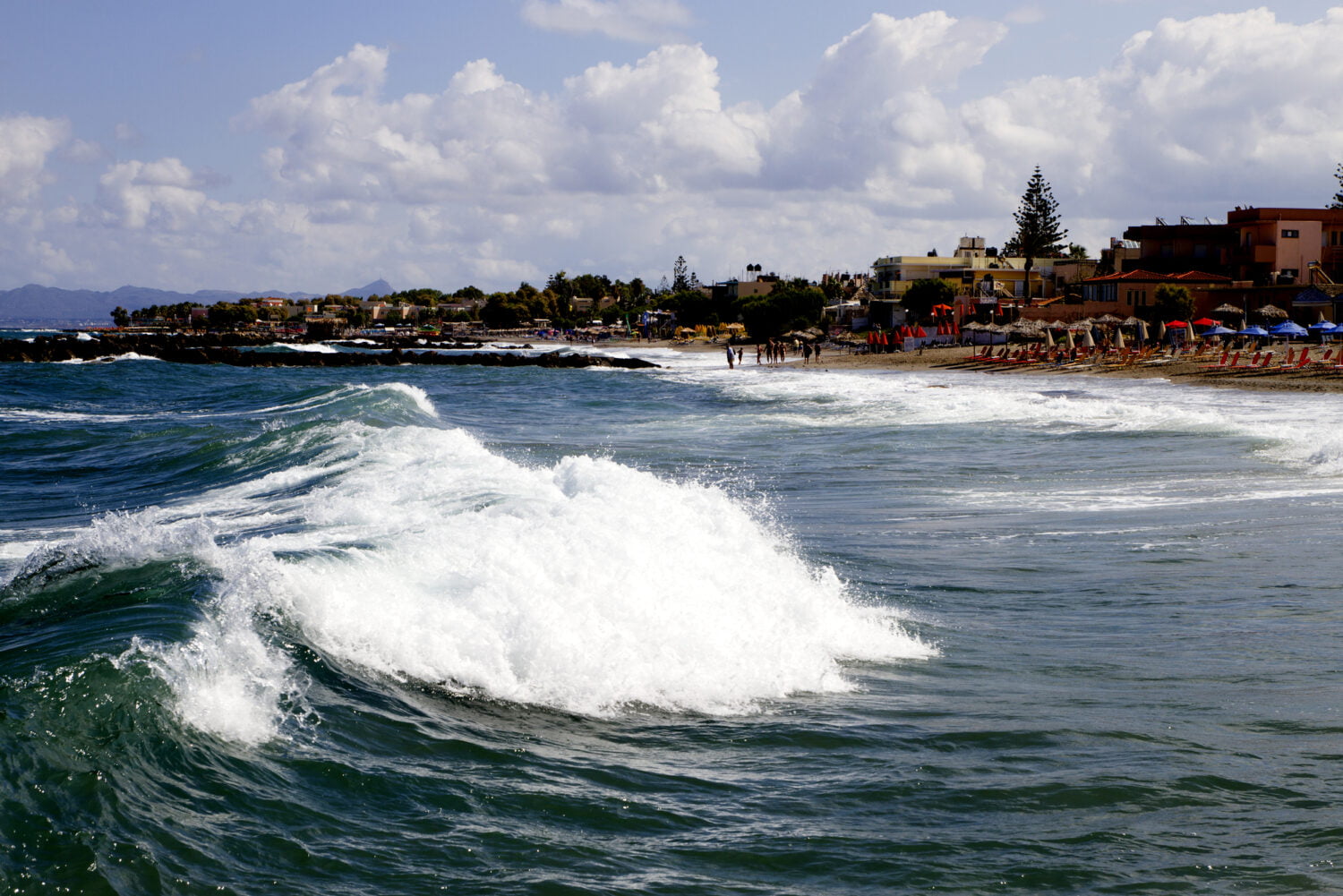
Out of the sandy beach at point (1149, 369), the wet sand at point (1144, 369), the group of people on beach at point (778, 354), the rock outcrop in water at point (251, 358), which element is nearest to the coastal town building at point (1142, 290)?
the sandy beach at point (1149, 369)

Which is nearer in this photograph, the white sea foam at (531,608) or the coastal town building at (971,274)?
the white sea foam at (531,608)

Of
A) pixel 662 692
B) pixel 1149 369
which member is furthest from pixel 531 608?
pixel 1149 369

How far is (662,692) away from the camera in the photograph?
25.3 feet

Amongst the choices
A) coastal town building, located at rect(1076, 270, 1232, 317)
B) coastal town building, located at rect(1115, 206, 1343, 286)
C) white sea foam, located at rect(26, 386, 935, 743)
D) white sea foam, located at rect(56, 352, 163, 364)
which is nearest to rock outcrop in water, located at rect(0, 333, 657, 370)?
white sea foam, located at rect(56, 352, 163, 364)

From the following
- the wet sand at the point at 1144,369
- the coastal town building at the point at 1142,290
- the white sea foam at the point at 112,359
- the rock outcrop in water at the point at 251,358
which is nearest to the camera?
the wet sand at the point at 1144,369

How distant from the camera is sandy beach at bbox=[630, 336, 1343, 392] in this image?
38.9 m

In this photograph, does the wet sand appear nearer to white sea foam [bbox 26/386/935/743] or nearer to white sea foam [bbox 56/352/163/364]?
white sea foam [bbox 26/386/935/743]

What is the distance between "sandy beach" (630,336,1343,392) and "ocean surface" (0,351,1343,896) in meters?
25.6

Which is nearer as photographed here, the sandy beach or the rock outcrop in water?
the sandy beach

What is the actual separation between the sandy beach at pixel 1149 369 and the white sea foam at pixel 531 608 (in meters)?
32.1

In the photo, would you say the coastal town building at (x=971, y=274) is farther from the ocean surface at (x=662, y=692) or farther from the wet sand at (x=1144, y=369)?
the ocean surface at (x=662, y=692)

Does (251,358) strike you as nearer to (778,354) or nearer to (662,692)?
(778,354)

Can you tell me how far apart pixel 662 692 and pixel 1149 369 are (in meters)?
45.7

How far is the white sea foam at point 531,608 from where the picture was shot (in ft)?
24.6
